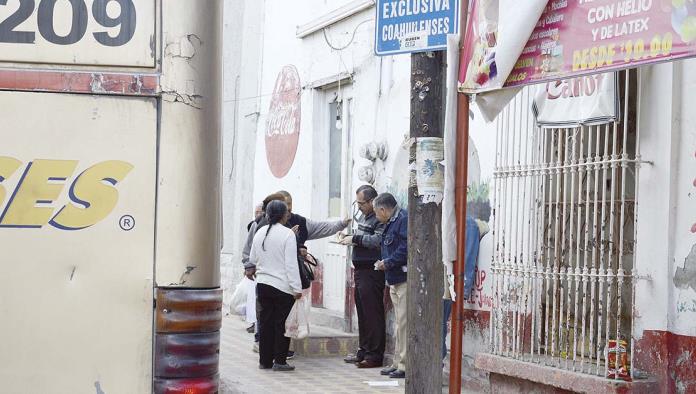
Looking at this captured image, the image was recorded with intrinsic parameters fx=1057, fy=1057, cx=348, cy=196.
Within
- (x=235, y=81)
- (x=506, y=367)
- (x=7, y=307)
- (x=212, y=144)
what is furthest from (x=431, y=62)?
(x=235, y=81)

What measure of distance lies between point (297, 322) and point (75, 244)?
7.27m

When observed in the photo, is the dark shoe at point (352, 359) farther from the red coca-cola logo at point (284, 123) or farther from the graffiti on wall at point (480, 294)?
the red coca-cola logo at point (284, 123)

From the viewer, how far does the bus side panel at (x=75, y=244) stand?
418 cm

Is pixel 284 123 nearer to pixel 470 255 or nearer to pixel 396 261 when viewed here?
pixel 396 261

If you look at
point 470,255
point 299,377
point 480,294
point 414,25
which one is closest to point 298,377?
point 299,377

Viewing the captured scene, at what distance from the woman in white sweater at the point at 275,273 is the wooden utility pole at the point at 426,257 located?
4.73 meters

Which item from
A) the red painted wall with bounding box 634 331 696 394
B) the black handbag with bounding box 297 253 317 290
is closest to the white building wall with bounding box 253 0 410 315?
the black handbag with bounding box 297 253 317 290

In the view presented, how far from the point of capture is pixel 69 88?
4262 mm

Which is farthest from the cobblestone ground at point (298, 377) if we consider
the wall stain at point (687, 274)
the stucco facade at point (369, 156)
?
the wall stain at point (687, 274)

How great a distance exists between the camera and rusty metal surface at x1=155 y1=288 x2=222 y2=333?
4.25m

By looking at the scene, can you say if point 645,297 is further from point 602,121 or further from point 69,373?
point 69,373

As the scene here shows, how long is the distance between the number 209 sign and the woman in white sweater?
6475 millimetres

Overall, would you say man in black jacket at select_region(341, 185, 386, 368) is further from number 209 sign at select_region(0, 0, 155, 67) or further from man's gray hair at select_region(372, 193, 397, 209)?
number 209 sign at select_region(0, 0, 155, 67)

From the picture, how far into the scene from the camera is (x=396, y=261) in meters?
10.2
